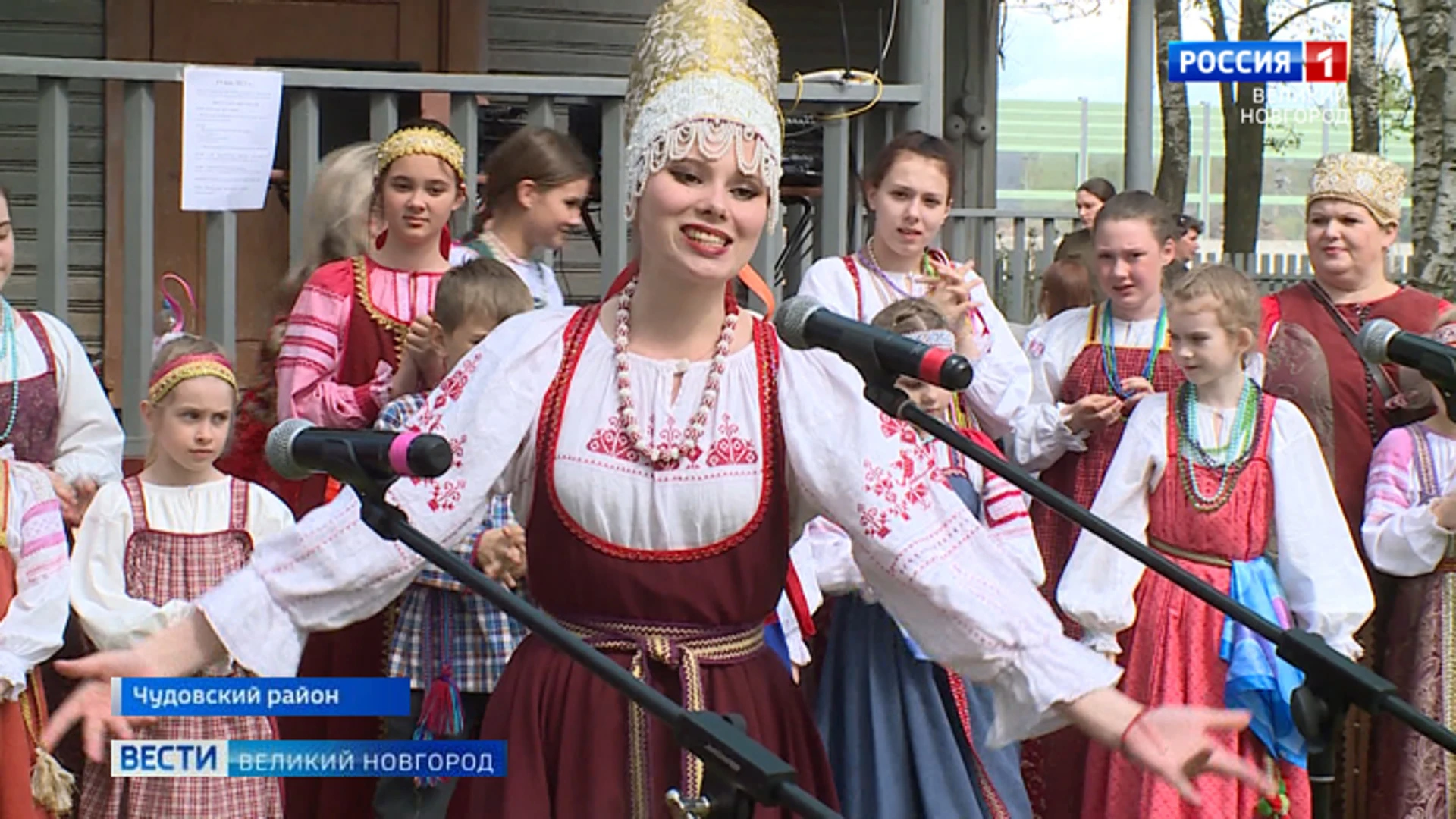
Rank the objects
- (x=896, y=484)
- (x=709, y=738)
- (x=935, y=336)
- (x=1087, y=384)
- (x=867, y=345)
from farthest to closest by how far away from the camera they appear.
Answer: (x=1087, y=384)
(x=935, y=336)
(x=896, y=484)
(x=867, y=345)
(x=709, y=738)

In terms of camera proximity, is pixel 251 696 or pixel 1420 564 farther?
pixel 1420 564

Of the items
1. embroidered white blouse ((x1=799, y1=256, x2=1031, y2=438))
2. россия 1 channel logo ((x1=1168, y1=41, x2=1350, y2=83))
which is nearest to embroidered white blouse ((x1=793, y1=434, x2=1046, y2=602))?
embroidered white blouse ((x1=799, y1=256, x2=1031, y2=438))

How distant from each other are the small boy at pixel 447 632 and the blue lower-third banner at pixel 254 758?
0.07 metres

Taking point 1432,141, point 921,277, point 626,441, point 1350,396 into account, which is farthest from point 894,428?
point 1432,141

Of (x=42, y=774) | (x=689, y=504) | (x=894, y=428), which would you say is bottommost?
(x=42, y=774)

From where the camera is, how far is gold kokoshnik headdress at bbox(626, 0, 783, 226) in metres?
2.64

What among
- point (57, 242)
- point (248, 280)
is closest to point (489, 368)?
point (57, 242)

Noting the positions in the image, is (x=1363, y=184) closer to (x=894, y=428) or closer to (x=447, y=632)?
(x=447, y=632)

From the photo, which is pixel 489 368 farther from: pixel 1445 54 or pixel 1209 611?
pixel 1445 54

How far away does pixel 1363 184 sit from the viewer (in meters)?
4.88

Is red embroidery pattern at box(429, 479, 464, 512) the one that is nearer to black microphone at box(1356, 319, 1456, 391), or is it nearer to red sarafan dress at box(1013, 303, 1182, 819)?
black microphone at box(1356, 319, 1456, 391)

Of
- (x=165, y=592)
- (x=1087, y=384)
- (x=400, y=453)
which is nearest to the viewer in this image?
(x=400, y=453)

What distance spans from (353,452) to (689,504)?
21.9 inches

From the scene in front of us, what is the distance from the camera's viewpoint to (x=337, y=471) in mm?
2203
